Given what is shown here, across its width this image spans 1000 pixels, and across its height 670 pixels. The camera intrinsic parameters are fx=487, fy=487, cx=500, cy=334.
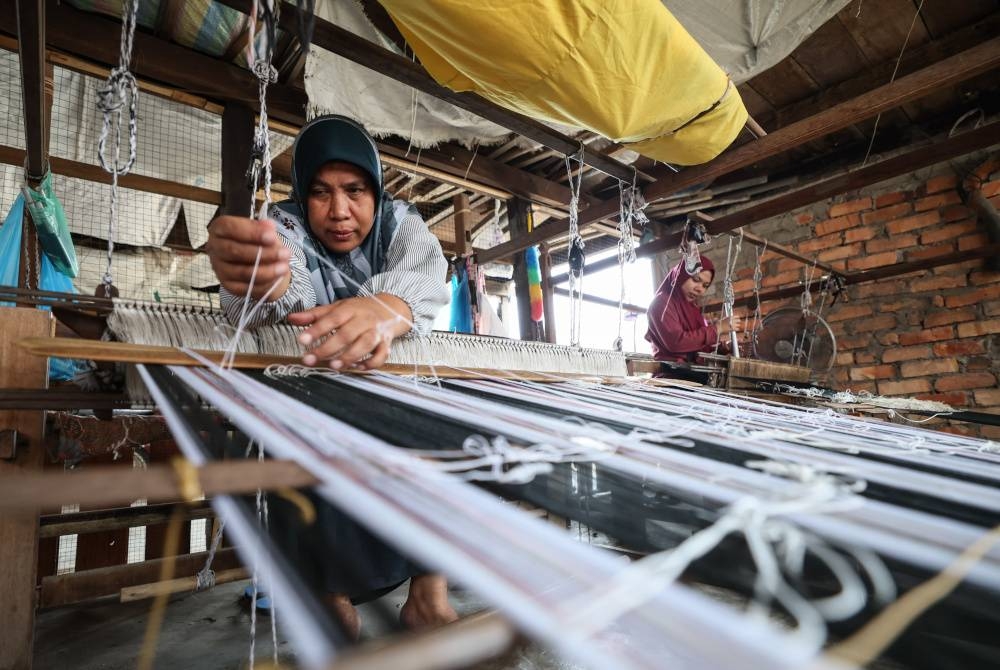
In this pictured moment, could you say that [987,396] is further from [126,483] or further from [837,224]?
[126,483]

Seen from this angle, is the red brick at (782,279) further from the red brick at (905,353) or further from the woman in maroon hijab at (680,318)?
the woman in maroon hijab at (680,318)

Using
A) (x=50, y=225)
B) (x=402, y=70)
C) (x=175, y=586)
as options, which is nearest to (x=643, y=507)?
A: (x=402, y=70)

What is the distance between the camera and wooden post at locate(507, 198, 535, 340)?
11.3 ft

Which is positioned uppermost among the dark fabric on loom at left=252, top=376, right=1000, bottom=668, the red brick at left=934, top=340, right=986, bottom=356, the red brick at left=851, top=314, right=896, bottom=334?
the red brick at left=851, top=314, right=896, bottom=334

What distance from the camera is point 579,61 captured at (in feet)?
4.45

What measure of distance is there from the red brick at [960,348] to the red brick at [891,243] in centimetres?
86

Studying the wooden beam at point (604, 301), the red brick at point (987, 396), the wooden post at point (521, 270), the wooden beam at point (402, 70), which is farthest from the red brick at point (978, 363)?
the wooden beam at point (402, 70)

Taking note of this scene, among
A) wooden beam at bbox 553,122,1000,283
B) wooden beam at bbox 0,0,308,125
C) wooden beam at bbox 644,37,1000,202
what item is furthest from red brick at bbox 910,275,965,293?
wooden beam at bbox 0,0,308,125

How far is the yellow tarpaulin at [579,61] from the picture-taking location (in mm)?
1234

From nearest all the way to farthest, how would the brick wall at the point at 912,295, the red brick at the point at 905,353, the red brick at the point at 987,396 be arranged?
the red brick at the point at 987,396
the brick wall at the point at 912,295
the red brick at the point at 905,353

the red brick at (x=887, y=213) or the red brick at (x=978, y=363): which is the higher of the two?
the red brick at (x=887, y=213)

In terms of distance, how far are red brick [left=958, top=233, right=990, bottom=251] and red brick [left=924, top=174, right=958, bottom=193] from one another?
43cm

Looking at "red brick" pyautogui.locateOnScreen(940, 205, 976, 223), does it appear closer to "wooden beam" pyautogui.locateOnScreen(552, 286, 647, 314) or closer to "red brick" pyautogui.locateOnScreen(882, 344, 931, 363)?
"red brick" pyautogui.locateOnScreen(882, 344, 931, 363)

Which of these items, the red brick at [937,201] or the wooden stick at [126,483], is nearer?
the wooden stick at [126,483]
